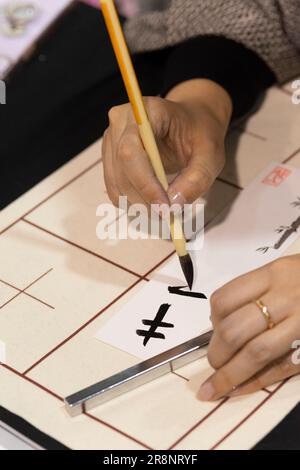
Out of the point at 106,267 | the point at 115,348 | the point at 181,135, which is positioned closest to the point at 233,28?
the point at 181,135

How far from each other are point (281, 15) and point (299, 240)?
36cm

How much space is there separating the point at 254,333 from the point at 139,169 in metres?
0.21

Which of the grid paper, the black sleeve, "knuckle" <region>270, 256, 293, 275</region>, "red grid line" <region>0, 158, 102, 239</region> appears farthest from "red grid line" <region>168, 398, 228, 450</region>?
the black sleeve

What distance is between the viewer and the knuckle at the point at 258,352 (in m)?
0.73

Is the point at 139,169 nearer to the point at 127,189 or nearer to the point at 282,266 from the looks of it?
the point at 127,189

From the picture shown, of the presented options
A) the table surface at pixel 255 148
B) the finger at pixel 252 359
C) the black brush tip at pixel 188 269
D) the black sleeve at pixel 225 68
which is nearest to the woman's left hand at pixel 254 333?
the finger at pixel 252 359

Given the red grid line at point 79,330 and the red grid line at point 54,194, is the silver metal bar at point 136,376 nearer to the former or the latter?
the red grid line at point 79,330

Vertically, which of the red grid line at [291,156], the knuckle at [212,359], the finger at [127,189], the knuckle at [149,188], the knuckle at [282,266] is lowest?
the red grid line at [291,156]

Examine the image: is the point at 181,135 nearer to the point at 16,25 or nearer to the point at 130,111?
the point at 130,111

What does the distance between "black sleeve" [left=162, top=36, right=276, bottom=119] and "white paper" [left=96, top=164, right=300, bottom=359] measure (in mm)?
136

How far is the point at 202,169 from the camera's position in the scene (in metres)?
0.88

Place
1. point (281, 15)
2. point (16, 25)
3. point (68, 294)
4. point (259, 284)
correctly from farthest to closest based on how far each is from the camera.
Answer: point (16, 25)
point (281, 15)
point (68, 294)
point (259, 284)

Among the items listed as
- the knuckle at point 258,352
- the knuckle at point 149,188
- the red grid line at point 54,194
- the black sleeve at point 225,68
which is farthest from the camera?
the black sleeve at point 225,68

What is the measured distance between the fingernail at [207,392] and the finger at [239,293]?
2.3 inches
